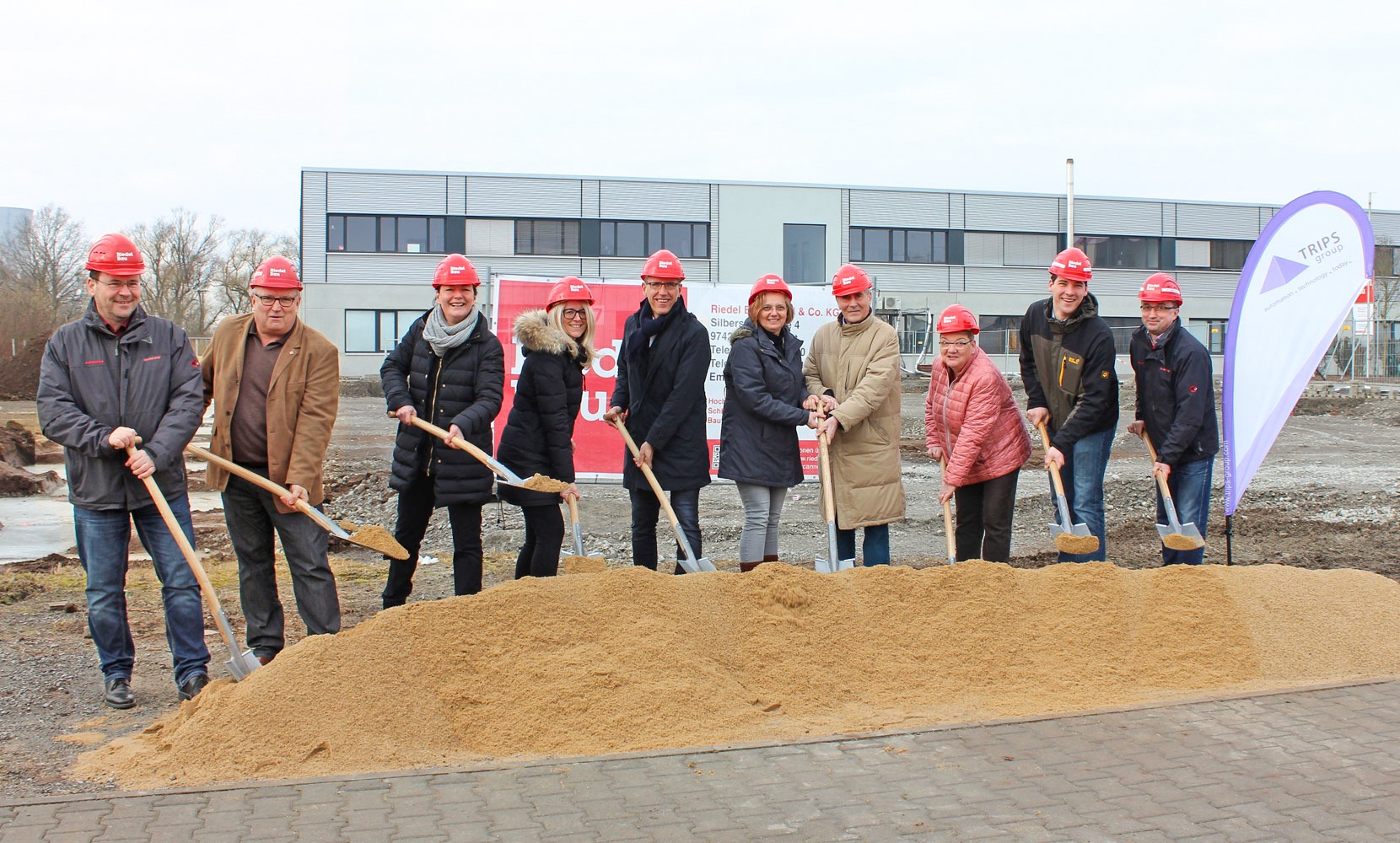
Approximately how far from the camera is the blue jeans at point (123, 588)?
4863 mm

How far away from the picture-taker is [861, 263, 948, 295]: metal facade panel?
42656 millimetres

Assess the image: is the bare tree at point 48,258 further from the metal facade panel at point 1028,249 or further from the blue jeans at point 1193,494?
the blue jeans at point 1193,494

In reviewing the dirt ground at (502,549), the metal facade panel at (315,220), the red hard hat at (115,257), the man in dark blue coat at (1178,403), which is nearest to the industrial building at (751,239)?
the metal facade panel at (315,220)

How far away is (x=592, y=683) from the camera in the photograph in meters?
4.55

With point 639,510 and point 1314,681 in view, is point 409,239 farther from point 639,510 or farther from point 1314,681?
point 1314,681

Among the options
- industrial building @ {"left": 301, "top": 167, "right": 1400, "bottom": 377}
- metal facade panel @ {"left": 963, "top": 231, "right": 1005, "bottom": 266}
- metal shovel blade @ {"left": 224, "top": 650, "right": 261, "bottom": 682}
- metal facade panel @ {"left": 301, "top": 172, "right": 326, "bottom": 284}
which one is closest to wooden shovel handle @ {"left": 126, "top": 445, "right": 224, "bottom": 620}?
metal shovel blade @ {"left": 224, "top": 650, "right": 261, "bottom": 682}

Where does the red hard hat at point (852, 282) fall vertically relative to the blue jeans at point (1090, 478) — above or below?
above

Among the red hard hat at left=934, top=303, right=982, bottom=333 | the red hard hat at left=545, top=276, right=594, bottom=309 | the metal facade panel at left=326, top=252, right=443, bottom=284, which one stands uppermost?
the metal facade panel at left=326, top=252, right=443, bottom=284

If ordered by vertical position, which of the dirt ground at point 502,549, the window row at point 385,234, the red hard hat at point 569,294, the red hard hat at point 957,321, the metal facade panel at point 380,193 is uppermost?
the metal facade panel at point 380,193

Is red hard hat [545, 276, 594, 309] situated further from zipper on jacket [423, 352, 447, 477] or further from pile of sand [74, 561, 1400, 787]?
pile of sand [74, 561, 1400, 787]

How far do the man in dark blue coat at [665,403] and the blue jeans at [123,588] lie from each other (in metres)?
2.36

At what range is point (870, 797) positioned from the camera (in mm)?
3760

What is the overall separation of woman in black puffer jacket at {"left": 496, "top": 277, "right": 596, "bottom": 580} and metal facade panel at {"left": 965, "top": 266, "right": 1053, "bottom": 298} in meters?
38.6

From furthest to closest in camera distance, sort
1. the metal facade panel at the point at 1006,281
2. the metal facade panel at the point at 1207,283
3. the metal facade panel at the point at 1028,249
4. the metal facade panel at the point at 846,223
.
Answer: the metal facade panel at the point at 1207,283 → the metal facade panel at the point at 1028,249 → the metal facade panel at the point at 1006,281 → the metal facade panel at the point at 846,223
